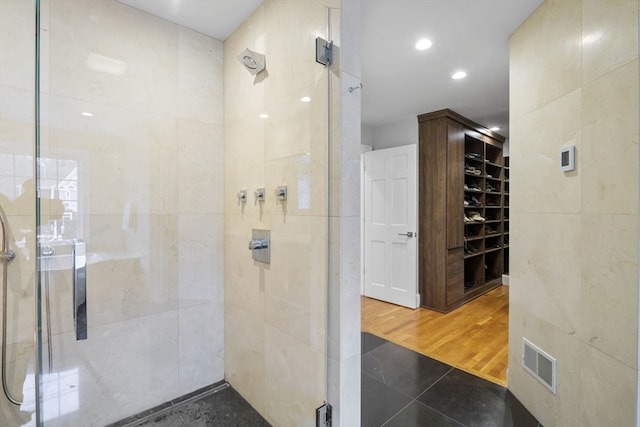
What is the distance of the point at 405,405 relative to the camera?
1820 millimetres

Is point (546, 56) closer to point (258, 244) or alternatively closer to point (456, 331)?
point (258, 244)

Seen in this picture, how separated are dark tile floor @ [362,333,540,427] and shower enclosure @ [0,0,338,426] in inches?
28.7

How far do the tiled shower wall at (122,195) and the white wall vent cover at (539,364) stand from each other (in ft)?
6.41

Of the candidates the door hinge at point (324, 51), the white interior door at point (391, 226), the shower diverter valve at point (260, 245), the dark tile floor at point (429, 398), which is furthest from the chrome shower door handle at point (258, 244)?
the white interior door at point (391, 226)

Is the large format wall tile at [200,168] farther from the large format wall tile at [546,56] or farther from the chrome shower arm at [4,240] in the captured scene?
the large format wall tile at [546,56]

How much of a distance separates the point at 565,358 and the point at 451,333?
146 cm

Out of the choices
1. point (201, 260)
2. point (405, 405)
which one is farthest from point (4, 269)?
point (405, 405)

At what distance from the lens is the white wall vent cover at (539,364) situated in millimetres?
1531

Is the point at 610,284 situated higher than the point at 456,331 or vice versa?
the point at 610,284

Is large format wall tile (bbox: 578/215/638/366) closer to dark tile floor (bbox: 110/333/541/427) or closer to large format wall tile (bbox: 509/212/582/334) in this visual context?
large format wall tile (bbox: 509/212/582/334)

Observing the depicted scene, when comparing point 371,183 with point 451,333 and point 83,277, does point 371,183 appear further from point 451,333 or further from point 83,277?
point 83,277

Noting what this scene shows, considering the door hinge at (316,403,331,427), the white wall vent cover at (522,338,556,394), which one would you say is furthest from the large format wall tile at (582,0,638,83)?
the door hinge at (316,403,331,427)

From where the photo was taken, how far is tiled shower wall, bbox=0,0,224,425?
1.34 meters

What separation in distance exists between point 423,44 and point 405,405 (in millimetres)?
2483
